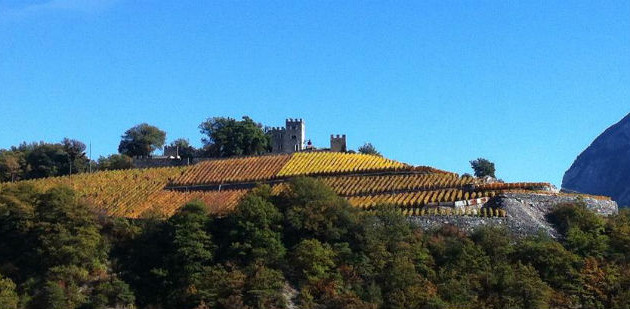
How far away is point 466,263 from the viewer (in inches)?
1891

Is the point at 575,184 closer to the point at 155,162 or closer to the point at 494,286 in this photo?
the point at 155,162

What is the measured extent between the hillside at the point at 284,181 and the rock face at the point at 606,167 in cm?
6859

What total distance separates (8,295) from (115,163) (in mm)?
33837

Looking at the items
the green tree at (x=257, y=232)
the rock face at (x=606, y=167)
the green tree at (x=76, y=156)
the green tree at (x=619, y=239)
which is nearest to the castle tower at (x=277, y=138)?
the green tree at (x=76, y=156)

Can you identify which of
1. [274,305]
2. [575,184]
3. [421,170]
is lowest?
[274,305]

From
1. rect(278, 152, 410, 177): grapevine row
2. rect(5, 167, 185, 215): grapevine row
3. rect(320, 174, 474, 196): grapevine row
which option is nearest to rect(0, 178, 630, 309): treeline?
rect(320, 174, 474, 196): grapevine row

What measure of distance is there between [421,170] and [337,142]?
50.3 ft

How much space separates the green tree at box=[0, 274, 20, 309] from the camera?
151ft

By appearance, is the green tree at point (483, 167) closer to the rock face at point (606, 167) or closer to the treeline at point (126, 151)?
the treeline at point (126, 151)

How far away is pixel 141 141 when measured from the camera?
85.2 metres

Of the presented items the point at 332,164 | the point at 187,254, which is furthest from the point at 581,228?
the point at 187,254

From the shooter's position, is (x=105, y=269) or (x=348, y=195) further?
(x=348, y=195)

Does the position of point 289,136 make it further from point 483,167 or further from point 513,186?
point 513,186

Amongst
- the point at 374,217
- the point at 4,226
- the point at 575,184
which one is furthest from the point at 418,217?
the point at 575,184
